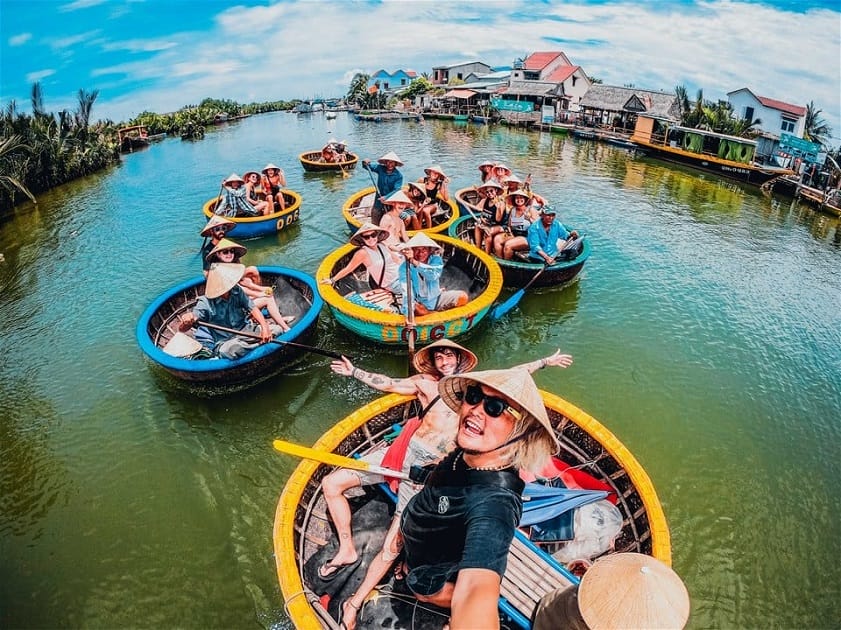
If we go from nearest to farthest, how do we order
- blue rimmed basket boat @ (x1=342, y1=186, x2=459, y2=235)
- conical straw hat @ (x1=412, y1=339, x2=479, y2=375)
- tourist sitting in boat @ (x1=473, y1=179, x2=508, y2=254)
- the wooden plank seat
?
1. the wooden plank seat
2. conical straw hat @ (x1=412, y1=339, x2=479, y2=375)
3. tourist sitting in boat @ (x1=473, y1=179, x2=508, y2=254)
4. blue rimmed basket boat @ (x1=342, y1=186, x2=459, y2=235)

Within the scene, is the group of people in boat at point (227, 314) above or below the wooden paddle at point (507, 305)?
above

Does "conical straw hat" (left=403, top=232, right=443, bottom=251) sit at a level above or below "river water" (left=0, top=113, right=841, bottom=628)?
above

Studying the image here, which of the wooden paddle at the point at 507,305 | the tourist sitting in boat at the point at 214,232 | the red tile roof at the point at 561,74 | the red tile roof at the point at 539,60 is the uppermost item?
the red tile roof at the point at 539,60

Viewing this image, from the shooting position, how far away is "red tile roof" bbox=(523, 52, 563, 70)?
46.1 metres

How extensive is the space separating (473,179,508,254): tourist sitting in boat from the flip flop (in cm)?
772

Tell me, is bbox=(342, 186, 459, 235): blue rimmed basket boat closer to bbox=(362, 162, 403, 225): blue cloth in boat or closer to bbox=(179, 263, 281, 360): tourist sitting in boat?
bbox=(362, 162, 403, 225): blue cloth in boat

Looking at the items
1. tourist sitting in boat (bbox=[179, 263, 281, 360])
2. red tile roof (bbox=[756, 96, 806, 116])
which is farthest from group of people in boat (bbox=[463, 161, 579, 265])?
red tile roof (bbox=[756, 96, 806, 116])

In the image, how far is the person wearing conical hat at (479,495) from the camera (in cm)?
204

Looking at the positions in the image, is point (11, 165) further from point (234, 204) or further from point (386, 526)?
point (386, 526)

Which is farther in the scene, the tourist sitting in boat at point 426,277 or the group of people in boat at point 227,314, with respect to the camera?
the tourist sitting in boat at point 426,277

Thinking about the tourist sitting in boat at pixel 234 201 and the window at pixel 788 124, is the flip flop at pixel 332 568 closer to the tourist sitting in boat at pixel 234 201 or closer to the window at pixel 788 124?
the tourist sitting in boat at pixel 234 201

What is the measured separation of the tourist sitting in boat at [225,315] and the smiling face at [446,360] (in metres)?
3.11

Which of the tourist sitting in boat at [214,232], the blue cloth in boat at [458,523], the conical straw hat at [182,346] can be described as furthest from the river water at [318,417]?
the blue cloth in boat at [458,523]

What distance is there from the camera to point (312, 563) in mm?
4090
